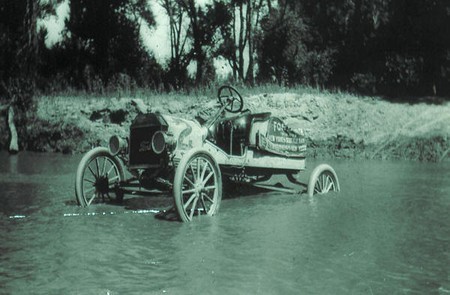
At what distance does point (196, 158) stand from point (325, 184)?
12.5 feet

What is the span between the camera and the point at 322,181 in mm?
11656

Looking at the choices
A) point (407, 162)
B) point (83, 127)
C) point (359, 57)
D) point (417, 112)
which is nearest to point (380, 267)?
point (407, 162)

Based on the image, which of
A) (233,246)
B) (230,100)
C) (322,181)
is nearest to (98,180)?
(230,100)

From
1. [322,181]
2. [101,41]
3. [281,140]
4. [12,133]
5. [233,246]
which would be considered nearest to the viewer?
[233,246]

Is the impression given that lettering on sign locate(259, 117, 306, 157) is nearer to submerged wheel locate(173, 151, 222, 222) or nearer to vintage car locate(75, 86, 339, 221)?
vintage car locate(75, 86, 339, 221)

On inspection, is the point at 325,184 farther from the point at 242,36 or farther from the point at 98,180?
the point at 242,36

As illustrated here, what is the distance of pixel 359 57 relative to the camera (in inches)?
1273

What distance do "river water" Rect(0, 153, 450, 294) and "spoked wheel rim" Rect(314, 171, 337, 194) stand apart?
21.8 inches

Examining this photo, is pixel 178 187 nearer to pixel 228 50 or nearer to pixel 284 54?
pixel 284 54

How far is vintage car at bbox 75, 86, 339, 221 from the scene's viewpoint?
8797 mm

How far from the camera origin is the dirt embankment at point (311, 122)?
2422 cm

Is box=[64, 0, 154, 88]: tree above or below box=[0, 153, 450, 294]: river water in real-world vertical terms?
above

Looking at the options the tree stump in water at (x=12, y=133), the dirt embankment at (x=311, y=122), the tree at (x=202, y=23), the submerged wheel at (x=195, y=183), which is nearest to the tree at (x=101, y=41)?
the tree at (x=202, y=23)

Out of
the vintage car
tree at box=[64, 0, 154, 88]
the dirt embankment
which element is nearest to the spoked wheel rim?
the vintage car
